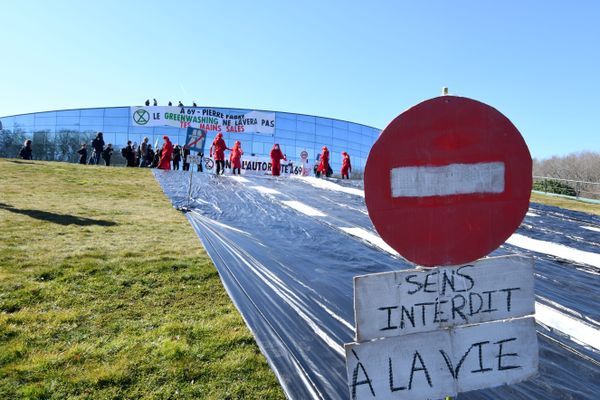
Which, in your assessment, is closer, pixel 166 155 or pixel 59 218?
pixel 59 218

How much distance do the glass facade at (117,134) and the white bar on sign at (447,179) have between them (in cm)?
3465

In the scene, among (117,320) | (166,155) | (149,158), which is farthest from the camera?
(149,158)

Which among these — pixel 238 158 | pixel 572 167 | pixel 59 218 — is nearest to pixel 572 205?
pixel 238 158

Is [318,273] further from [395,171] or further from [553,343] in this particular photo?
[395,171]

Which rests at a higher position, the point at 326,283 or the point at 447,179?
the point at 447,179

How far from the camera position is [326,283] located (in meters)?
4.41

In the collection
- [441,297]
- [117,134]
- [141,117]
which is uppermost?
[141,117]

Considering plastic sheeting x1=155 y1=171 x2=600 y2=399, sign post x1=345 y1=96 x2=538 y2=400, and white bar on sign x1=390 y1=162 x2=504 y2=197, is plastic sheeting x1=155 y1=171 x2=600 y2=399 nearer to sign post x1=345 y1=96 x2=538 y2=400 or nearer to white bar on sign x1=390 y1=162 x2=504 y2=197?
sign post x1=345 y1=96 x2=538 y2=400

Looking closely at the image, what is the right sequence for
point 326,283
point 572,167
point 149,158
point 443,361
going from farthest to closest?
point 572,167, point 149,158, point 326,283, point 443,361

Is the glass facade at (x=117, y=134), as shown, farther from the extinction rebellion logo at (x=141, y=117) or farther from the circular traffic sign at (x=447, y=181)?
the circular traffic sign at (x=447, y=181)

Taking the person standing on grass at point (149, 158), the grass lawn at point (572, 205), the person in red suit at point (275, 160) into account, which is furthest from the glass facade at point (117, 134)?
the grass lawn at point (572, 205)

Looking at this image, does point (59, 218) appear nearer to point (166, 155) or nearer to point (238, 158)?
point (238, 158)

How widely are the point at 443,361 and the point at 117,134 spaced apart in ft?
139

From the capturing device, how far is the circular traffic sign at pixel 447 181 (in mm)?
1804
